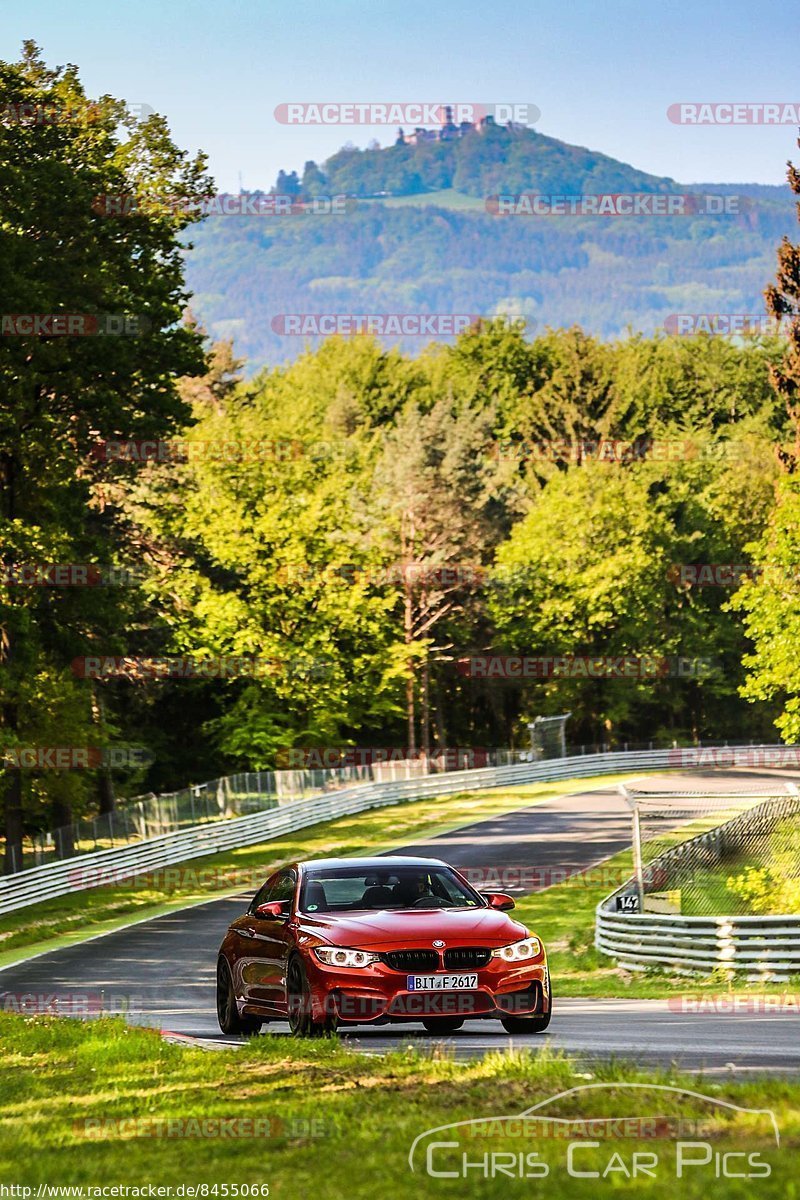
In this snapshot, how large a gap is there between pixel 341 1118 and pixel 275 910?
210 inches

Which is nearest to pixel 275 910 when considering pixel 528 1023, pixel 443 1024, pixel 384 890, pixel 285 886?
pixel 285 886

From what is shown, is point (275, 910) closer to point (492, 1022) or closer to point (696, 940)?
point (492, 1022)

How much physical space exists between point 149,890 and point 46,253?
1509 centimetres

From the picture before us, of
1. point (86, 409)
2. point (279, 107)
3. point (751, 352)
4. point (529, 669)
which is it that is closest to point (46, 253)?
point (86, 409)

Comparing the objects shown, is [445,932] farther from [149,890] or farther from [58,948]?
Answer: [149,890]

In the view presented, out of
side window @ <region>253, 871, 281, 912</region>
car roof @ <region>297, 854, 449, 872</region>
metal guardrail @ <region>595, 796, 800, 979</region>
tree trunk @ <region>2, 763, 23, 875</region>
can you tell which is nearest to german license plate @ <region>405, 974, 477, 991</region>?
car roof @ <region>297, 854, 449, 872</region>

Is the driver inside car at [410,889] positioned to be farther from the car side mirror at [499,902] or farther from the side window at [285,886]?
the side window at [285,886]

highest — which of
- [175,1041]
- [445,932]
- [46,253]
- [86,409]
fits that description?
[46,253]

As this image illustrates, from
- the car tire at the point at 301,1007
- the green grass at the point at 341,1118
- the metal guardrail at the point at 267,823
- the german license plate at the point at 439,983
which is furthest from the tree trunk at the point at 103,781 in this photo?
the green grass at the point at 341,1118

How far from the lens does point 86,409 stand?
127 ft

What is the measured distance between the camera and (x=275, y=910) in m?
13.3

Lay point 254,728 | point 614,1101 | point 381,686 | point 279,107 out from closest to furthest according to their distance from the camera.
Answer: point 614,1101, point 279,107, point 254,728, point 381,686

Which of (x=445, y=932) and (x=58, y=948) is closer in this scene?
(x=445, y=932)

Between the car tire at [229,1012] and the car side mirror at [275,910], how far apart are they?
0.92 m
